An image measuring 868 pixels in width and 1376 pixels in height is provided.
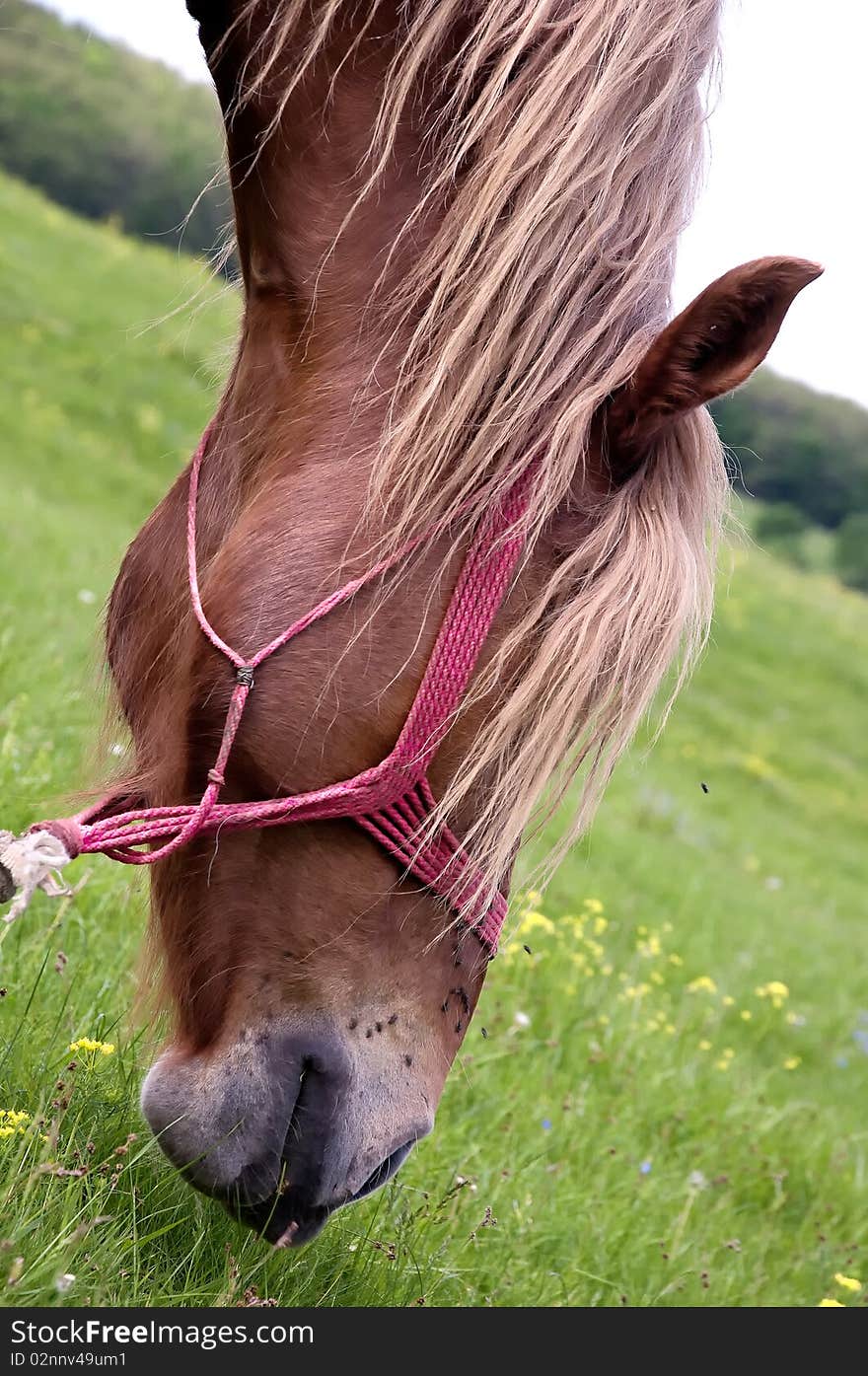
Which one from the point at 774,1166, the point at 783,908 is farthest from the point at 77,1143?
the point at 783,908

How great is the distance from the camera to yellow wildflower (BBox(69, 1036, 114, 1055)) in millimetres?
1953

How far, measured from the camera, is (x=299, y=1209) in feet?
4.96

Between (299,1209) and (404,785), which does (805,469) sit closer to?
(404,785)

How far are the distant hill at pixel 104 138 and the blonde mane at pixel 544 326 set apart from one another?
62.0ft

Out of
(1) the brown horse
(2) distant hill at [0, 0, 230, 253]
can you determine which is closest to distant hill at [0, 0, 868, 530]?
(2) distant hill at [0, 0, 230, 253]

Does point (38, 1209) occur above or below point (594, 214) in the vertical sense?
below

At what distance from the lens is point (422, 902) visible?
5.05 feet

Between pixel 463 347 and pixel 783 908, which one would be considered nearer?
pixel 463 347

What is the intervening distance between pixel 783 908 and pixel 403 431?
7.24 m

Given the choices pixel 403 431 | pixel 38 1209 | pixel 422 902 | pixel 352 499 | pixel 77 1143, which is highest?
pixel 403 431

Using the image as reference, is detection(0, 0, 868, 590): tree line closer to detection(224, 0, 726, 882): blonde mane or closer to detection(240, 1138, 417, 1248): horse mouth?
detection(224, 0, 726, 882): blonde mane

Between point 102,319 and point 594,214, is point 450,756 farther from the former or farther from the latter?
point 102,319

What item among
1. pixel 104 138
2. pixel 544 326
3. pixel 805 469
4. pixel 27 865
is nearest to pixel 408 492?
pixel 544 326
